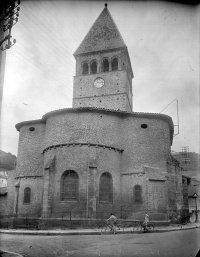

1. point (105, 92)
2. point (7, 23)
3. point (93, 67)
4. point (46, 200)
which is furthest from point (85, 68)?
point (7, 23)

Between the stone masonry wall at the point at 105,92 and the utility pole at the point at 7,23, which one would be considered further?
the stone masonry wall at the point at 105,92

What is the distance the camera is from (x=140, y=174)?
Result: 80.5 feet

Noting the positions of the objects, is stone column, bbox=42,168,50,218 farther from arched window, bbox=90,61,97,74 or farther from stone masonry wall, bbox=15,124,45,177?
arched window, bbox=90,61,97,74

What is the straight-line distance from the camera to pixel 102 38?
38812 millimetres

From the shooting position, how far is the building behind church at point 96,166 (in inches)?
889

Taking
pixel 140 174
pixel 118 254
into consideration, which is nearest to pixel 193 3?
pixel 118 254

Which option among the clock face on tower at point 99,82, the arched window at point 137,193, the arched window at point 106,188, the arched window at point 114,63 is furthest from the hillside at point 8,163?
the arched window at point 137,193

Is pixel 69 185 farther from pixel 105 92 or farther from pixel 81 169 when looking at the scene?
pixel 105 92

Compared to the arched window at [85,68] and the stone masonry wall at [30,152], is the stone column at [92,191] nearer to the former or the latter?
the stone masonry wall at [30,152]

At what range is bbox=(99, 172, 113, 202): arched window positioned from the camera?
2325 centimetres

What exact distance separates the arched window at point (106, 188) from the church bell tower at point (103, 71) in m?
12.8

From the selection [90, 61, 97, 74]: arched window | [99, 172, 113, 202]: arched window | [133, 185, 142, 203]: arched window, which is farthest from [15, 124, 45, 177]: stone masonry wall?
[90, 61, 97, 74]: arched window

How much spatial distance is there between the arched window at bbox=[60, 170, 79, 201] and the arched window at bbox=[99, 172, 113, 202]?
2068 millimetres

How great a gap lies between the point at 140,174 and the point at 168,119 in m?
5.90
